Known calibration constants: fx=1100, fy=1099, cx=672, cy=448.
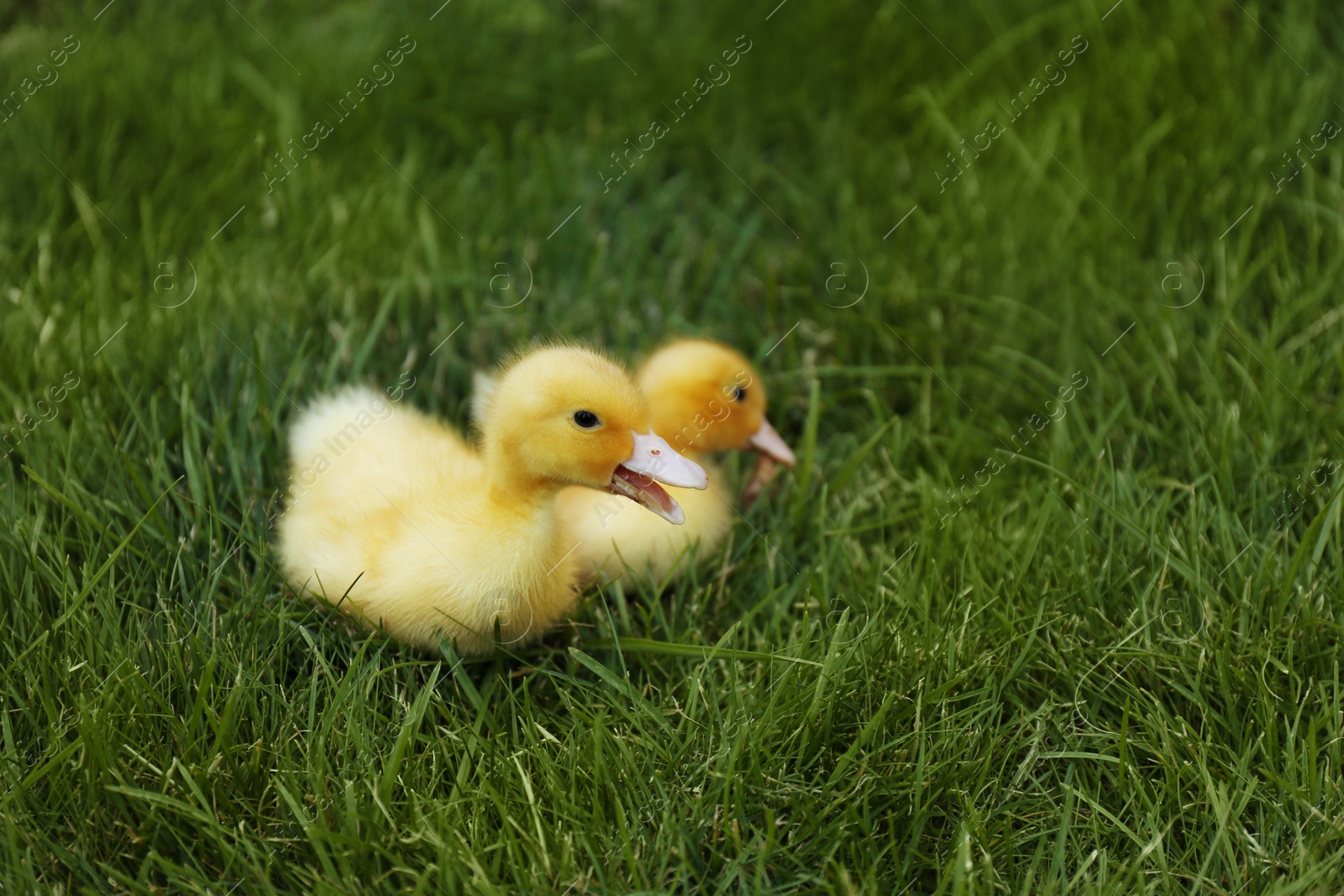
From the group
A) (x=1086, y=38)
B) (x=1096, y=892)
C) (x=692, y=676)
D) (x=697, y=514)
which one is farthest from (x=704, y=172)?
(x=1096, y=892)

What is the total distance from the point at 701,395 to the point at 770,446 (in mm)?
318

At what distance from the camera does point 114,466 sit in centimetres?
279

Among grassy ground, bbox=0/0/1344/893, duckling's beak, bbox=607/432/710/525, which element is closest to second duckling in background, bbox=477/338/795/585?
grassy ground, bbox=0/0/1344/893

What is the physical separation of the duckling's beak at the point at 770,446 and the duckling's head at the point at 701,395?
1 cm

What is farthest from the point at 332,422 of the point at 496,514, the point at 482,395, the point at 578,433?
the point at 578,433

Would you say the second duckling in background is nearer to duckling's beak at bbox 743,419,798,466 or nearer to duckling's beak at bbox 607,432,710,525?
duckling's beak at bbox 743,419,798,466

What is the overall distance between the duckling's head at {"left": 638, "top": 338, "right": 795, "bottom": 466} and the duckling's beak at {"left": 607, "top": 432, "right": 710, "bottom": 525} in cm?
48

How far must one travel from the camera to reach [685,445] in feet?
10.00

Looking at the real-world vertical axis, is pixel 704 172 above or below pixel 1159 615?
above

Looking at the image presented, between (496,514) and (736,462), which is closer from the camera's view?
(496,514)

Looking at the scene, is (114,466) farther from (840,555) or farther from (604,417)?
(840,555)

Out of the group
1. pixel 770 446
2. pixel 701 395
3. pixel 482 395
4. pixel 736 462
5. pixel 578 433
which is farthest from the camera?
pixel 736 462

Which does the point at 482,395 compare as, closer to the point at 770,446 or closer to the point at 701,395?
the point at 701,395

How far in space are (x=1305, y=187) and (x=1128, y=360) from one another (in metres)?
1.00
